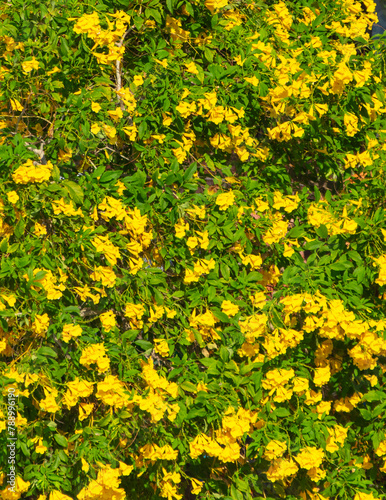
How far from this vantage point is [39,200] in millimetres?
2492

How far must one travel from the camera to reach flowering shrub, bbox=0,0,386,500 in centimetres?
→ 251

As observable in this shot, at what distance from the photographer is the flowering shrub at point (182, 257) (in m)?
2.51

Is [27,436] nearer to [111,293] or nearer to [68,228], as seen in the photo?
[111,293]

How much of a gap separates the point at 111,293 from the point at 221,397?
0.72 meters

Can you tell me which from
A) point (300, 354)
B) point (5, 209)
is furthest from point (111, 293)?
point (300, 354)

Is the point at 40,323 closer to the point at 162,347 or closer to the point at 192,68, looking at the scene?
the point at 162,347

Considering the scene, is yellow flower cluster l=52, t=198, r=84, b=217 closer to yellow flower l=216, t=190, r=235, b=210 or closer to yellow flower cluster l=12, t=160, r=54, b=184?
yellow flower cluster l=12, t=160, r=54, b=184

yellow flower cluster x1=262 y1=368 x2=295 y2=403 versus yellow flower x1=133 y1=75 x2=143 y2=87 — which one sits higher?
yellow flower x1=133 y1=75 x2=143 y2=87

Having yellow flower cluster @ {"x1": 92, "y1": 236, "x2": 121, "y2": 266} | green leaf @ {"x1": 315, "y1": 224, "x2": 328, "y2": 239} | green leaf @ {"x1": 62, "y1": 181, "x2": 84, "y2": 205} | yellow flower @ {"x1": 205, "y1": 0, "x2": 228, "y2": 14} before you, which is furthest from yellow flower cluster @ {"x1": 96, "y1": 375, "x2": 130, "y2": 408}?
yellow flower @ {"x1": 205, "y1": 0, "x2": 228, "y2": 14}

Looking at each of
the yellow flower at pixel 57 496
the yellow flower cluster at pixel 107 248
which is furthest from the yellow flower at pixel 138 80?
the yellow flower at pixel 57 496

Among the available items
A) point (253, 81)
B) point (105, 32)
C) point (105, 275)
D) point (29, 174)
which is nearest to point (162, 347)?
point (105, 275)

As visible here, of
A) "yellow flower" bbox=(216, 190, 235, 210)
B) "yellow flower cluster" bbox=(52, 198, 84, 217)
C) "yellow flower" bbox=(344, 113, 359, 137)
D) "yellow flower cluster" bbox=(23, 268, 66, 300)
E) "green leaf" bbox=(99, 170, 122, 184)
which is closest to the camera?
"yellow flower cluster" bbox=(23, 268, 66, 300)

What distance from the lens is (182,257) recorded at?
2.70 m

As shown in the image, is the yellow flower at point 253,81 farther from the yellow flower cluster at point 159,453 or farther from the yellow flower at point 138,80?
the yellow flower cluster at point 159,453
